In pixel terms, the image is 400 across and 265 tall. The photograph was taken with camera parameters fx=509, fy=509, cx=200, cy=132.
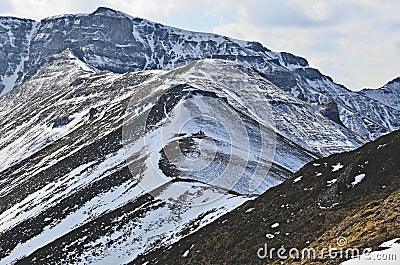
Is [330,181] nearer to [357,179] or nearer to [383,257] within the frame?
[357,179]

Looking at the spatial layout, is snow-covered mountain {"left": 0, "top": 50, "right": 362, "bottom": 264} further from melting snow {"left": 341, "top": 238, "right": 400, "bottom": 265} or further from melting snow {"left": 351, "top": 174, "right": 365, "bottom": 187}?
melting snow {"left": 341, "top": 238, "right": 400, "bottom": 265}

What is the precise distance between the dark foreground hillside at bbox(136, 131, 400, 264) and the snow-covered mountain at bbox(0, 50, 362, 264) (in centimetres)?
843

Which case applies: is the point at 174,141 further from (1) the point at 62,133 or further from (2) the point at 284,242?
(1) the point at 62,133

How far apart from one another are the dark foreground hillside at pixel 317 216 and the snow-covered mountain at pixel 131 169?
8.43 meters

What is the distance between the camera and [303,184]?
42.2 m

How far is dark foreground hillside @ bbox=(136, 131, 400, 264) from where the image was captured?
28003mm

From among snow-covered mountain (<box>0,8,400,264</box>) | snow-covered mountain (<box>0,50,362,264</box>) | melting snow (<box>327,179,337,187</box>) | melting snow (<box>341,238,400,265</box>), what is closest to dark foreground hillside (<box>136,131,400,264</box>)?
melting snow (<box>327,179,337,187</box>)

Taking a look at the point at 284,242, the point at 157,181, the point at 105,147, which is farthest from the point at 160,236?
the point at 105,147

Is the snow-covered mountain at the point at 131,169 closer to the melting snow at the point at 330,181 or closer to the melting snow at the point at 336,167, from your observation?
the melting snow at the point at 336,167

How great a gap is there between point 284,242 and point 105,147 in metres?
79.1

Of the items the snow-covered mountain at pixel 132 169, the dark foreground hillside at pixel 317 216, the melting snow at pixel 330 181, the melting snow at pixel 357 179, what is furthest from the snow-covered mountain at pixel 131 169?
the melting snow at pixel 357 179

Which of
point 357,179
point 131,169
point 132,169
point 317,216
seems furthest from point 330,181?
point 131,169

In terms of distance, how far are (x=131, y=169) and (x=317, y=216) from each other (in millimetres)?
51691

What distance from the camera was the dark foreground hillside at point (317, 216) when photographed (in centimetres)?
2800
